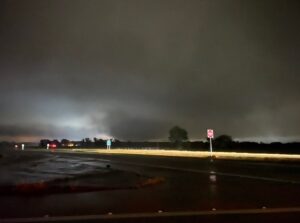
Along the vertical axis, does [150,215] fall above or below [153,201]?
below

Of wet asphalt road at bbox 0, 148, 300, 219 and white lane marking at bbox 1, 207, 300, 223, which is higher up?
wet asphalt road at bbox 0, 148, 300, 219

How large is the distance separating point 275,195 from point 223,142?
7588 cm

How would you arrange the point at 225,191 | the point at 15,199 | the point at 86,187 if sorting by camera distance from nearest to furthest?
1. the point at 15,199
2. the point at 225,191
3. the point at 86,187

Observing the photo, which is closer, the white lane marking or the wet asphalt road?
the white lane marking

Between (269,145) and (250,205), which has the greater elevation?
(269,145)

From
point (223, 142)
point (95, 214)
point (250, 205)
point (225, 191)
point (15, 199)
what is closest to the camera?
point (95, 214)

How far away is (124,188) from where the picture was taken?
67.7 feet

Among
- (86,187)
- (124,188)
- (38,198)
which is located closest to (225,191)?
(124,188)

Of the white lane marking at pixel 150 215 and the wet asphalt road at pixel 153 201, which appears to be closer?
the white lane marking at pixel 150 215

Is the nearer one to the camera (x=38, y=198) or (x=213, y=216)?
(x=213, y=216)

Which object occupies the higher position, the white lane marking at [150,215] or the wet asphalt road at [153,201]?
the wet asphalt road at [153,201]

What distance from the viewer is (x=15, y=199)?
1670 centimetres

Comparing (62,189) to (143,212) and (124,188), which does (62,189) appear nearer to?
(124,188)

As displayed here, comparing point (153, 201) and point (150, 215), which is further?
point (153, 201)
